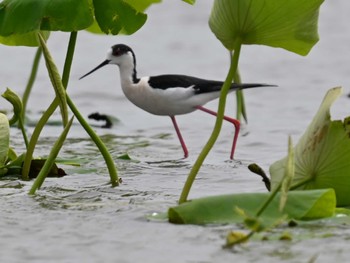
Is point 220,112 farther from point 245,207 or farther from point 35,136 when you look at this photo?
point 35,136

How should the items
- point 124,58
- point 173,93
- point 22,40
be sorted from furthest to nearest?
point 124,58 < point 173,93 < point 22,40

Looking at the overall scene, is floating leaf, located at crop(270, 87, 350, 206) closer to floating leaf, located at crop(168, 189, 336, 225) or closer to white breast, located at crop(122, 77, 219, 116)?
floating leaf, located at crop(168, 189, 336, 225)

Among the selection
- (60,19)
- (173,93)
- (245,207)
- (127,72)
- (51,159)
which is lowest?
(245,207)

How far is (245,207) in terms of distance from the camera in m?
4.98

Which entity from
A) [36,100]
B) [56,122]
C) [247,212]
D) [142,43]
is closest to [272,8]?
[247,212]

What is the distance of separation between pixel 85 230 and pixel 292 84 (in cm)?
709

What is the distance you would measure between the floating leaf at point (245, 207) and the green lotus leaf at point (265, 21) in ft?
2.56

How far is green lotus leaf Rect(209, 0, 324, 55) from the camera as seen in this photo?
525cm

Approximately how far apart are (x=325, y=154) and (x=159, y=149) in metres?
3.59

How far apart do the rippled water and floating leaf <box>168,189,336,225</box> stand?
0.05 m

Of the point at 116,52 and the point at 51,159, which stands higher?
the point at 116,52

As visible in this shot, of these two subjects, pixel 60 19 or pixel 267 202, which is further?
pixel 60 19

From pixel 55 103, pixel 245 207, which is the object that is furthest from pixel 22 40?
pixel 245 207

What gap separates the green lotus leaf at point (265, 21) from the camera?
207 inches
